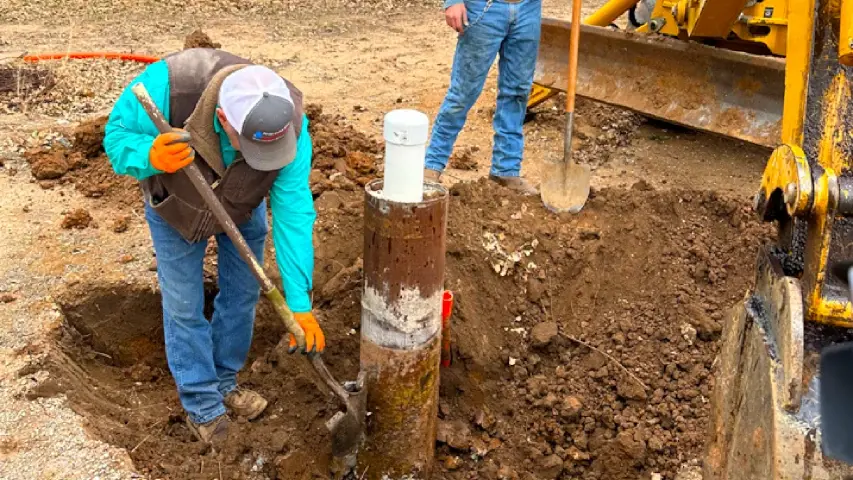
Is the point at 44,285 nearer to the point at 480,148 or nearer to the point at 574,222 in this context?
the point at 574,222

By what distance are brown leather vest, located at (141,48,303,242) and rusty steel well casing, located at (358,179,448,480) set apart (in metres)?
0.46

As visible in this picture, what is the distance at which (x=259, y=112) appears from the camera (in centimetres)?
267

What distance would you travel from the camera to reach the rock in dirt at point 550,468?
356 cm

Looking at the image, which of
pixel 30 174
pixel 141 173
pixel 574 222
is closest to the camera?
pixel 141 173

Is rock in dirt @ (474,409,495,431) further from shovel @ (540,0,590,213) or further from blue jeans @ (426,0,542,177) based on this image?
blue jeans @ (426,0,542,177)

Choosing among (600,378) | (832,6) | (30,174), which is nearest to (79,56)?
(30,174)

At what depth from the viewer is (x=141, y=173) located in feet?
9.47

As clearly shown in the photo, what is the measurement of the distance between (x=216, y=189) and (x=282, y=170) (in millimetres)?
257

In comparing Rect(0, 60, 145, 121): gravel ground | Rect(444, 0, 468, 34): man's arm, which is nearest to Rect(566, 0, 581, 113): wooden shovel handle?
Rect(444, 0, 468, 34): man's arm

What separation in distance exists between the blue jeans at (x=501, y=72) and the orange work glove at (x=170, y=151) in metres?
2.49

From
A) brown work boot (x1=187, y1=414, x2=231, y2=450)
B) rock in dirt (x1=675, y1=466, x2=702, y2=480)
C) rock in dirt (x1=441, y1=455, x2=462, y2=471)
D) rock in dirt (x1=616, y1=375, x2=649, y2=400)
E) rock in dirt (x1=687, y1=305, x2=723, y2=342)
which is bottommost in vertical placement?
rock in dirt (x1=441, y1=455, x2=462, y2=471)

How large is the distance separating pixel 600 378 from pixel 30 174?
419cm

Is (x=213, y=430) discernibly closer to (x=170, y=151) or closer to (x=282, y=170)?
(x=282, y=170)

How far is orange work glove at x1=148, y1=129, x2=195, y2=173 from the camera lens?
8.72ft
